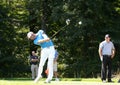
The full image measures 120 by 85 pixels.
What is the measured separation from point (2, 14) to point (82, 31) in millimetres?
6653

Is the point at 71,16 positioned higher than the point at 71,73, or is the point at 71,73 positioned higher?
the point at 71,16

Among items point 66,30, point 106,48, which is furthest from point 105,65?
point 66,30

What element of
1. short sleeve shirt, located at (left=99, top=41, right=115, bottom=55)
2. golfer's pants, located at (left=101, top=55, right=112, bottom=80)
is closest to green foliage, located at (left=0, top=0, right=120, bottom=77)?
golfer's pants, located at (left=101, top=55, right=112, bottom=80)

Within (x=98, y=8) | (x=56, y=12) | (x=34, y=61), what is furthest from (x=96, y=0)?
(x=34, y=61)

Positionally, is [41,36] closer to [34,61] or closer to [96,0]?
[34,61]

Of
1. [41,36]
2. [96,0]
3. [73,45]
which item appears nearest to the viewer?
[41,36]

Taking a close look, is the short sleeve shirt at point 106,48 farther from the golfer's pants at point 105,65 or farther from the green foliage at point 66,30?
the green foliage at point 66,30

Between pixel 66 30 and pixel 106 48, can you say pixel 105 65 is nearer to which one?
pixel 106 48

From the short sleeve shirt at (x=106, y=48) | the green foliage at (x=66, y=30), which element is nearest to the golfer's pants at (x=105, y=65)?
the short sleeve shirt at (x=106, y=48)

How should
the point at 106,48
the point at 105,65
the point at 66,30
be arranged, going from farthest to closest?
the point at 66,30 → the point at 105,65 → the point at 106,48

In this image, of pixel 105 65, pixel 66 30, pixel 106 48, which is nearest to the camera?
pixel 106 48

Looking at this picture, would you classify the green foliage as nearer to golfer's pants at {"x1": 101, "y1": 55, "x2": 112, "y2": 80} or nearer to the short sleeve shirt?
golfer's pants at {"x1": 101, "y1": 55, "x2": 112, "y2": 80}

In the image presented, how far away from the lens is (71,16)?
3494 cm

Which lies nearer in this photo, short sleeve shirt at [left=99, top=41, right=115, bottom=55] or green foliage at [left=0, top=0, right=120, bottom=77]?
short sleeve shirt at [left=99, top=41, right=115, bottom=55]
